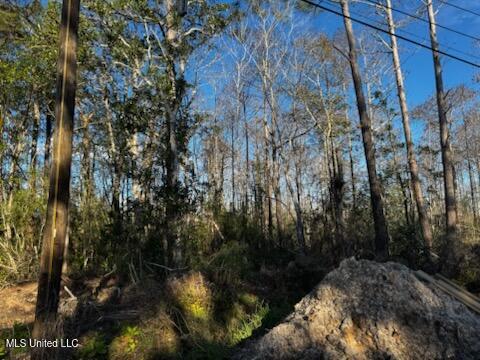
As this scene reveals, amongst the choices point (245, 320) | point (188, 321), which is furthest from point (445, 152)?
point (188, 321)

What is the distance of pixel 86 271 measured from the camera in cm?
1031

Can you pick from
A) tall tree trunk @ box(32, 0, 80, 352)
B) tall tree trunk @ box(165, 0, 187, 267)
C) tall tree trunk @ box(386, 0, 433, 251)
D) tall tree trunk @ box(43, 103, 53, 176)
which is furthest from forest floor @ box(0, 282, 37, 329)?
tall tree trunk @ box(386, 0, 433, 251)

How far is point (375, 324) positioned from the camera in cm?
433

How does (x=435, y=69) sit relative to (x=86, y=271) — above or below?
above

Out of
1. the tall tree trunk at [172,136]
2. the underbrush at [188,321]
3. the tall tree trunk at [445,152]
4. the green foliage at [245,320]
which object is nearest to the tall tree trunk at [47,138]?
the tall tree trunk at [172,136]

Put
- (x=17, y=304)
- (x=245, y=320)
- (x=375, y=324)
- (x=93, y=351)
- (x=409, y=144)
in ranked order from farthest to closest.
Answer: (x=409, y=144), (x=17, y=304), (x=245, y=320), (x=93, y=351), (x=375, y=324)

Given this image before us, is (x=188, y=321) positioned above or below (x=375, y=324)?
below

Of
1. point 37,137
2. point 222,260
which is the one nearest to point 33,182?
point 222,260

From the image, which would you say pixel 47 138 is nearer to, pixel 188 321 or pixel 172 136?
pixel 172 136

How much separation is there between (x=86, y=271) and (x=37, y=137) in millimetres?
8999

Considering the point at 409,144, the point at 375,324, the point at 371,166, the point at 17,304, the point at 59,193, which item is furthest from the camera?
the point at 409,144

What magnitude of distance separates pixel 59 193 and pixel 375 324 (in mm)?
3817

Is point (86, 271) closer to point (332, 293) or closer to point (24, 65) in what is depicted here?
point (24, 65)

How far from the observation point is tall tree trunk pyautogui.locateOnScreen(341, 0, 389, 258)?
10898 millimetres
